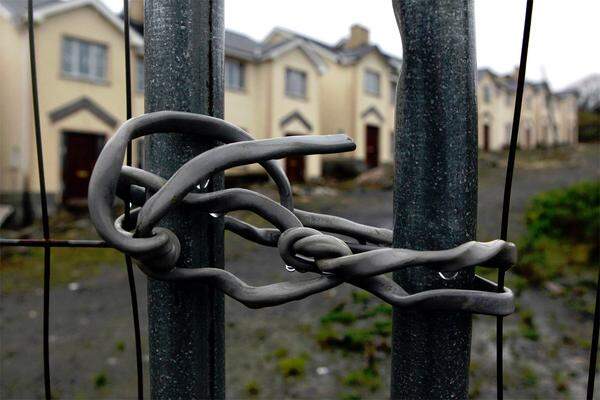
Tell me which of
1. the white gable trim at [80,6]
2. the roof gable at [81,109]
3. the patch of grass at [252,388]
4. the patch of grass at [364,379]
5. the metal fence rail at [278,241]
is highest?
the white gable trim at [80,6]

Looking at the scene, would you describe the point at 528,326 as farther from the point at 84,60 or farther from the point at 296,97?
the point at 296,97

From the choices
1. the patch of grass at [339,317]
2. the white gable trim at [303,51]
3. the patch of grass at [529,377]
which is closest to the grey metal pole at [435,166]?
the patch of grass at [529,377]

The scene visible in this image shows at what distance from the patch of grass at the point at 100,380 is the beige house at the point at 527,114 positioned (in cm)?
1716

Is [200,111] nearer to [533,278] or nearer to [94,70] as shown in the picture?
[533,278]

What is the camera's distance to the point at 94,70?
36.2 feet

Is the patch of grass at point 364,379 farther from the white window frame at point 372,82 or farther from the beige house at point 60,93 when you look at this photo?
the white window frame at point 372,82

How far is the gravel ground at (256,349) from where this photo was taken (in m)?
3.19

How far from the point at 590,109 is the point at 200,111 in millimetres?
43696

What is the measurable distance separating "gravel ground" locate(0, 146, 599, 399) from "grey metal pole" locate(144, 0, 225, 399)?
9.13 ft

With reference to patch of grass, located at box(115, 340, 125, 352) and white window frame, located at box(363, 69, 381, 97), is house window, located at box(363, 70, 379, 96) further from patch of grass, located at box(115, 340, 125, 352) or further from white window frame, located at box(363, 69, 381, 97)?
patch of grass, located at box(115, 340, 125, 352)

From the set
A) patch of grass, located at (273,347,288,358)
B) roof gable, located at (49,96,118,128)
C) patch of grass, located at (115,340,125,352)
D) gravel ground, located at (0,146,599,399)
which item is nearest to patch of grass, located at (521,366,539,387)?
gravel ground, located at (0,146,599,399)

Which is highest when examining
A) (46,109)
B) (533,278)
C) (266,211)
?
(46,109)

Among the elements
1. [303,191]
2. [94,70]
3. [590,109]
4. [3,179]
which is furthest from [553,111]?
[3,179]

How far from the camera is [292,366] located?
343 cm
